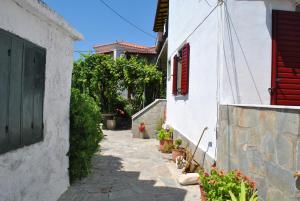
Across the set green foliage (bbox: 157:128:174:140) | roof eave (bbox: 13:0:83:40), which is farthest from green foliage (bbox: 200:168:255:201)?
green foliage (bbox: 157:128:174:140)

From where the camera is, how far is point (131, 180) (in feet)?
22.7

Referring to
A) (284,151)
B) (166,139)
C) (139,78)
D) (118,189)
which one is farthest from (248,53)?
(139,78)

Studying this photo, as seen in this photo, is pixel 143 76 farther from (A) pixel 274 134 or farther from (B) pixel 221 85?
(A) pixel 274 134

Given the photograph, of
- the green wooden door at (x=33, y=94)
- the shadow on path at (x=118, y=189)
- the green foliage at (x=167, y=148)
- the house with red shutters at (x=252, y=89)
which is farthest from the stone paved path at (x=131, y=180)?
the green wooden door at (x=33, y=94)

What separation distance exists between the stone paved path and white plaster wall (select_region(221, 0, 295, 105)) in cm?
202

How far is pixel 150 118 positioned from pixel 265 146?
33.2ft

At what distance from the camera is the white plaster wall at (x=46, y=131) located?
145 inches

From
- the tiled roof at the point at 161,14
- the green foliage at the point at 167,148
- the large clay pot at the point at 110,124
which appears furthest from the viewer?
the large clay pot at the point at 110,124

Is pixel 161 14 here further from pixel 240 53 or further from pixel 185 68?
pixel 240 53

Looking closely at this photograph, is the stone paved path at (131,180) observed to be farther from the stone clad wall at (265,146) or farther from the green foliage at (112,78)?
the green foliage at (112,78)

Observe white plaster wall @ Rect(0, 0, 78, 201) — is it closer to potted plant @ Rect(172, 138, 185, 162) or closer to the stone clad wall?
the stone clad wall

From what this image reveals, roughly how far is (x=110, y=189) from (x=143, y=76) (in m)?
10.8

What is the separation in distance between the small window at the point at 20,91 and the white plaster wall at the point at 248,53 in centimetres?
305

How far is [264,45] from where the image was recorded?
5.64 m
